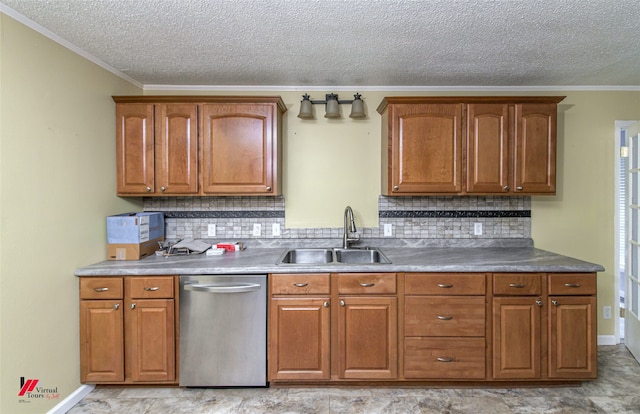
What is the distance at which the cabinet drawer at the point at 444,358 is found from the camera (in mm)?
2240

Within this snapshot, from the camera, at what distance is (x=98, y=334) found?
2.19 m

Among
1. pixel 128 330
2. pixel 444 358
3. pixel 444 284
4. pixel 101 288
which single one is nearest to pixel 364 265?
pixel 444 284

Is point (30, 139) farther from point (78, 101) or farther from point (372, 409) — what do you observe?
point (372, 409)

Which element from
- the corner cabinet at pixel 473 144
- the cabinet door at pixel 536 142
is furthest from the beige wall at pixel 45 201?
the cabinet door at pixel 536 142

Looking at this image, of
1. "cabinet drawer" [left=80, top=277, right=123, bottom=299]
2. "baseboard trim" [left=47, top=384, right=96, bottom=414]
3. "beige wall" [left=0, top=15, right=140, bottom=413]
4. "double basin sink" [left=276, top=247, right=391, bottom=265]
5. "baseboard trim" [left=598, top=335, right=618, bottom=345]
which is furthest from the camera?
"baseboard trim" [left=598, top=335, right=618, bottom=345]

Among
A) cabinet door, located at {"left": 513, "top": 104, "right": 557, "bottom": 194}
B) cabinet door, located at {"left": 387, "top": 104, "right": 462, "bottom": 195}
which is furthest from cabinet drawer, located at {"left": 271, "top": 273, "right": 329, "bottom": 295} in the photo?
cabinet door, located at {"left": 513, "top": 104, "right": 557, "bottom": 194}

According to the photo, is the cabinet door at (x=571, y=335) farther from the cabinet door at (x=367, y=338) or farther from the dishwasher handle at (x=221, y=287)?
the dishwasher handle at (x=221, y=287)

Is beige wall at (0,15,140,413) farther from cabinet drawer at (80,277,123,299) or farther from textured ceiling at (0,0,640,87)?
textured ceiling at (0,0,640,87)

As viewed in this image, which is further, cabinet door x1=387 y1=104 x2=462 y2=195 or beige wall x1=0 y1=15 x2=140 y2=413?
cabinet door x1=387 y1=104 x2=462 y2=195

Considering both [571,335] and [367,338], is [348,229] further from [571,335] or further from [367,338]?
[571,335]

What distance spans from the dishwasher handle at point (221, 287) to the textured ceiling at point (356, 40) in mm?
1560

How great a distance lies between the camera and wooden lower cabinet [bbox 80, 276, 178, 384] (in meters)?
2.19

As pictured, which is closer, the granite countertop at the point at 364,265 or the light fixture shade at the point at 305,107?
the granite countertop at the point at 364,265

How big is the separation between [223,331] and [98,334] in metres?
0.81
